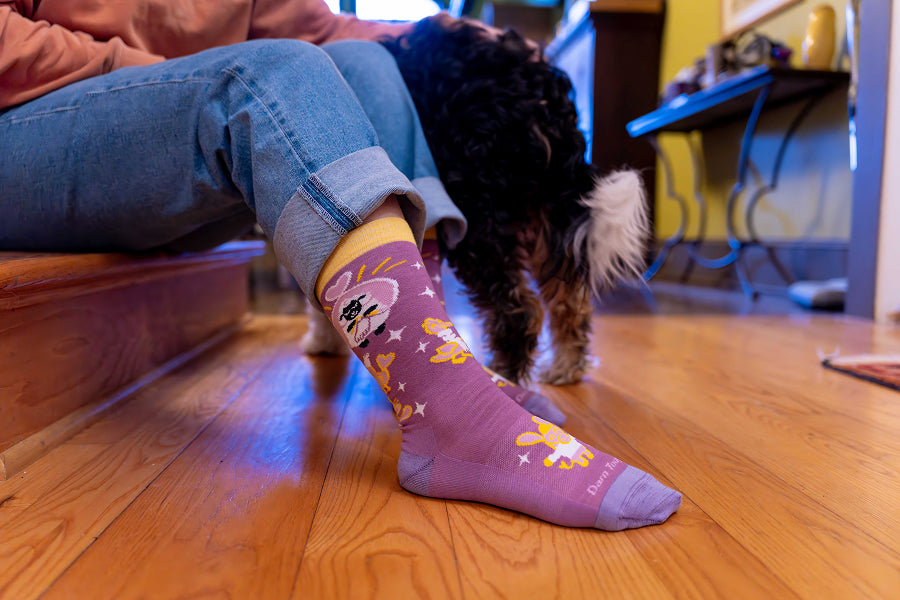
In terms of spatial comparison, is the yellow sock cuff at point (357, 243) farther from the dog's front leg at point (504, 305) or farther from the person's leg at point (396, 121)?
the dog's front leg at point (504, 305)

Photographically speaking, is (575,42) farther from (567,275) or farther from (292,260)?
(292,260)

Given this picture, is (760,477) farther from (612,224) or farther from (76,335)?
(76,335)

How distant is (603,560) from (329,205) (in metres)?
0.40

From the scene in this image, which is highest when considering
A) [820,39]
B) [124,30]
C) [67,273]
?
[820,39]

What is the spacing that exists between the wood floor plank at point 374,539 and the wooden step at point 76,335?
37 centimetres

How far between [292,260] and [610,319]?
60.6 inches

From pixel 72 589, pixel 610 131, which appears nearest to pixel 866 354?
pixel 72 589

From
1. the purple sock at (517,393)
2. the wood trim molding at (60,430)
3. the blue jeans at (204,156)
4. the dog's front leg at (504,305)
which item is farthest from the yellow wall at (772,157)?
the wood trim molding at (60,430)

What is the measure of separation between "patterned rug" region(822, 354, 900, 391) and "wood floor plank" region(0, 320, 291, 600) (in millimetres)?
1147

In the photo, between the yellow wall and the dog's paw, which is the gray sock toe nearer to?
Answer: the dog's paw

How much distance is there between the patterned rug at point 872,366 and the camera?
3.66 feet

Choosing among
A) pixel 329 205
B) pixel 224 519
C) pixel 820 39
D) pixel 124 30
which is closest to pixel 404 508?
pixel 224 519

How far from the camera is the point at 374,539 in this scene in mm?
546

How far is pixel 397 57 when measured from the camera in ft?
3.16
